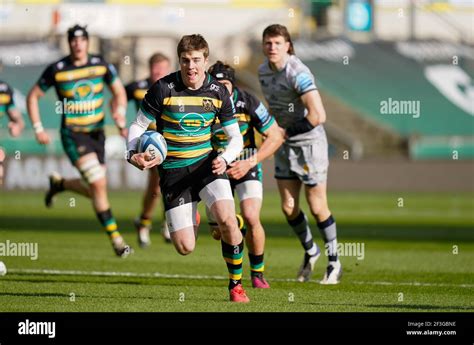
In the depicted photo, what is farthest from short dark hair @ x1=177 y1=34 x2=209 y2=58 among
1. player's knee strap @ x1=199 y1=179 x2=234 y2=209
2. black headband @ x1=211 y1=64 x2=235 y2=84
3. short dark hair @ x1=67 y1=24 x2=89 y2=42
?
short dark hair @ x1=67 y1=24 x2=89 y2=42

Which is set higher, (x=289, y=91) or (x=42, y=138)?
(x=289, y=91)

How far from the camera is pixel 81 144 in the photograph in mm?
13984

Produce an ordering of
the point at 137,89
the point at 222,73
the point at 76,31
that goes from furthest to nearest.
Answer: the point at 137,89
the point at 76,31
the point at 222,73

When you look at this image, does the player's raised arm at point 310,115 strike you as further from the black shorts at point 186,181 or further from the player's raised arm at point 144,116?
the player's raised arm at point 144,116

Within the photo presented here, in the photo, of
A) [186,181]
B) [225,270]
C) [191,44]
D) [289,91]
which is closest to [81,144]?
[225,270]

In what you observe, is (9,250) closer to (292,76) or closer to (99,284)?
(99,284)

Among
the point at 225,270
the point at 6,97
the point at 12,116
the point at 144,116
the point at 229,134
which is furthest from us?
the point at 12,116

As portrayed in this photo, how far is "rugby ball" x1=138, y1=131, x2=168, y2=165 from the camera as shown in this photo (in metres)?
9.44

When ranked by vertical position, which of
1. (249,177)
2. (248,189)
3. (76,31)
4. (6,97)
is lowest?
(248,189)

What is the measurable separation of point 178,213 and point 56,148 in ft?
79.9

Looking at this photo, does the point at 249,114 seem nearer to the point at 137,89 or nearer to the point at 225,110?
the point at 225,110

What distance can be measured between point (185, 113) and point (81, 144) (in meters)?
4.52

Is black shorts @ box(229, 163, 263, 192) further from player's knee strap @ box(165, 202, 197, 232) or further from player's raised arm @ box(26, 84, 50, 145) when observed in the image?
player's raised arm @ box(26, 84, 50, 145)
